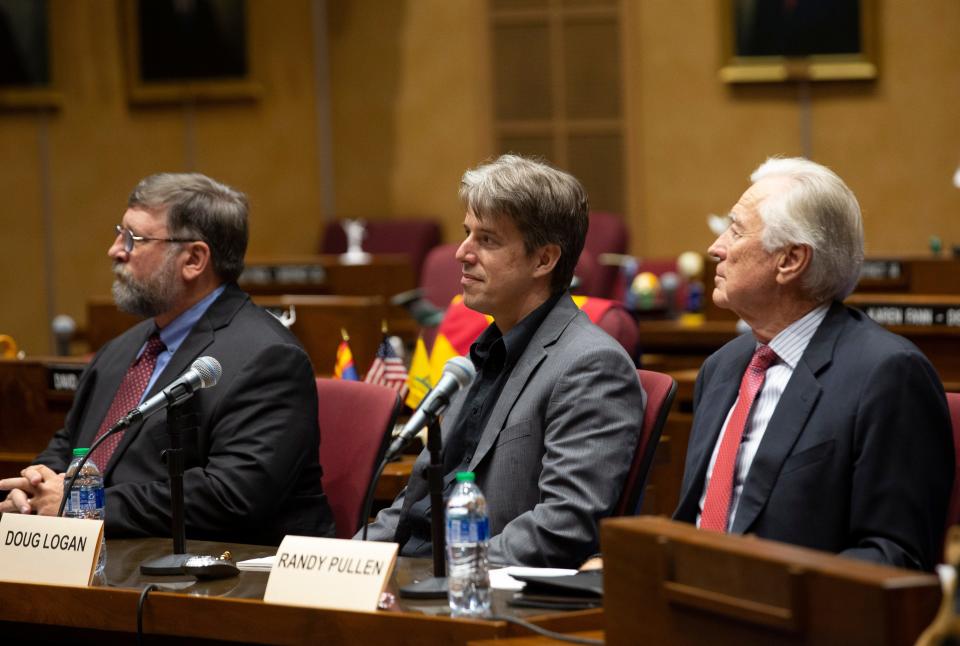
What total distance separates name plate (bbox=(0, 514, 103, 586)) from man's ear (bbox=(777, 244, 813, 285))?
1340mm

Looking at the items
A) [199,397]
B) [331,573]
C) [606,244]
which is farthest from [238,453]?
[606,244]

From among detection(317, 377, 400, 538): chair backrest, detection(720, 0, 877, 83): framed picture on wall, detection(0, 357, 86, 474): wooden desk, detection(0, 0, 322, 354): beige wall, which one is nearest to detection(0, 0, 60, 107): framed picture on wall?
detection(0, 0, 322, 354): beige wall

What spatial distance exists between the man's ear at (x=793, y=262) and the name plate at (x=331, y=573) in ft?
2.94

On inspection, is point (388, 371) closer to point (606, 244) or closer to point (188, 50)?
point (606, 244)

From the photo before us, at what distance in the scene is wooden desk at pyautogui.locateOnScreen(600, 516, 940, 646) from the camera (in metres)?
1.54

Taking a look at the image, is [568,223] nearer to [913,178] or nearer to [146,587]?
[146,587]

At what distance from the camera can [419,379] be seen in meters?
4.40

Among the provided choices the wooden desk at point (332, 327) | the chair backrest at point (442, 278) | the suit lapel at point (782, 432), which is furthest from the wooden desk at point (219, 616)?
the chair backrest at point (442, 278)

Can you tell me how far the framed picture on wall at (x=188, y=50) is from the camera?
9.51 metres

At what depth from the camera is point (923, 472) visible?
2.33 metres

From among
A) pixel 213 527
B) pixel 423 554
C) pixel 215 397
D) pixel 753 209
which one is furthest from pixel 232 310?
pixel 753 209

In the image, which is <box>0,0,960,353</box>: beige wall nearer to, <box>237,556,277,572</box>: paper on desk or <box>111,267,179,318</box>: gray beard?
<box>111,267,179,318</box>: gray beard

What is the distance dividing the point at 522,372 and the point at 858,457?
2.58ft

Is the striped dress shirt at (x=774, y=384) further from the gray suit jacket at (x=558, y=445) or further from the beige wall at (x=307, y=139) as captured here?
the beige wall at (x=307, y=139)
